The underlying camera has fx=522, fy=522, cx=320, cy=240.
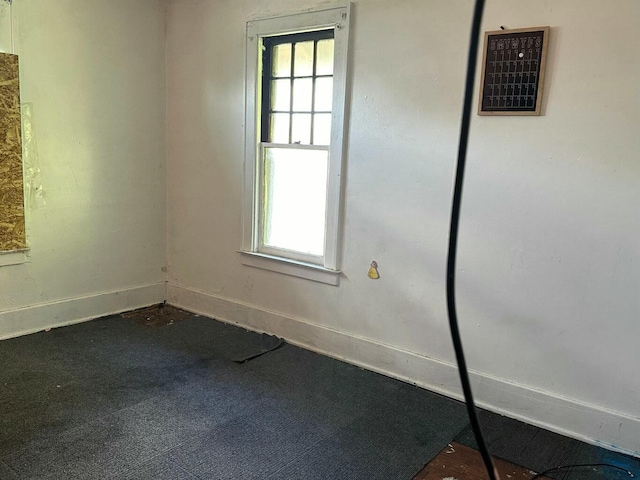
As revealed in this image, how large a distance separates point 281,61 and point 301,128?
503 mm

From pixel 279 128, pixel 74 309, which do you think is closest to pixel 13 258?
pixel 74 309

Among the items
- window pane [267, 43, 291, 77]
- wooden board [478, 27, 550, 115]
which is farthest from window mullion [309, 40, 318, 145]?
wooden board [478, 27, 550, 115]

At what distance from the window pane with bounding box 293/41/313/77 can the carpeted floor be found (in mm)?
1891

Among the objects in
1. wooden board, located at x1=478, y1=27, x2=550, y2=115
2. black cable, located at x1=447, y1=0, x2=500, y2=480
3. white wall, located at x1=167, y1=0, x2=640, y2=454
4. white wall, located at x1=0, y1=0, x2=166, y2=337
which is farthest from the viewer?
white wall, located at x1=0, y1=0, x2=166, y2=337

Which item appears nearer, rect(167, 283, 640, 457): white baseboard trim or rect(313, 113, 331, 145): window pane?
rect(167, 283, 640, 457): white baseboard trim

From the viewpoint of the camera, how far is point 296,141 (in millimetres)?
3611

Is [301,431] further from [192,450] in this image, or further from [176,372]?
[176,372]

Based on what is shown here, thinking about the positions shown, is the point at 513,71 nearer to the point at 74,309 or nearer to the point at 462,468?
the point at 462,468

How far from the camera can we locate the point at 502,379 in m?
2.83

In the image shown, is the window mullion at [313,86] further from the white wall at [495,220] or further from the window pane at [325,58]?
the white wall at [495,220]

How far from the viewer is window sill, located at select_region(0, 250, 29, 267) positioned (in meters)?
3.49

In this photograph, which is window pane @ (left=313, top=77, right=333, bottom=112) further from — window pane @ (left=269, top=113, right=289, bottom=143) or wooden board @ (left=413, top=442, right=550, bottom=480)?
wooden board @ (left=413, top=442, right=550, bottom=480)

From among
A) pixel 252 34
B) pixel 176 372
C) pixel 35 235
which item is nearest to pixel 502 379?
pixel 176 372

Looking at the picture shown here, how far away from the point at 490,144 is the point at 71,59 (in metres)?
2.91
